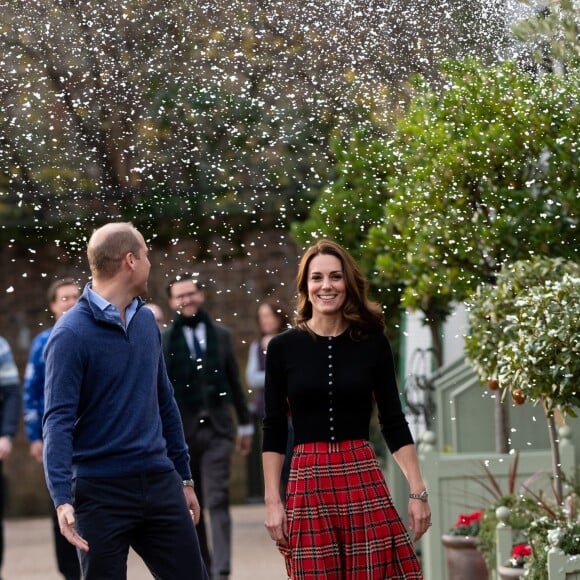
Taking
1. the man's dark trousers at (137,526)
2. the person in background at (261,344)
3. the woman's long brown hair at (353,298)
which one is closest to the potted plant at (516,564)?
the person in background at (261,344)

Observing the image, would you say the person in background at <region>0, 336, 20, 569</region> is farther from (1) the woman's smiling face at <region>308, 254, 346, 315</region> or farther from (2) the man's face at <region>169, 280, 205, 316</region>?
(1) the woman's smiling face at <region>308, 254, 346, 315</region>

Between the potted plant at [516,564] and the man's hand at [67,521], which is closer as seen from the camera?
the man's hand at [67,521]

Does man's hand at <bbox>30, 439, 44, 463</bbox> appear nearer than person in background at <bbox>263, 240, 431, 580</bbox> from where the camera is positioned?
No

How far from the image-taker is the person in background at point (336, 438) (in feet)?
10.1

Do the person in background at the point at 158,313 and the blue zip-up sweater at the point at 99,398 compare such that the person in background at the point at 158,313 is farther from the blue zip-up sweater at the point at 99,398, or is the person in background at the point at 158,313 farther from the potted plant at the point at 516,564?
the blue zip-up sweater at the point at 99,398

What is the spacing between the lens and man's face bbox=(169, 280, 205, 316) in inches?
207

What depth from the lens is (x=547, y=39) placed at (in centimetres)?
493

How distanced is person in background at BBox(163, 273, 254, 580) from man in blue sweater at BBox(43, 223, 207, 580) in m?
2.13

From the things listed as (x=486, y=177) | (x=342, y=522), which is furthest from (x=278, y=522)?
(x=486, y=177)

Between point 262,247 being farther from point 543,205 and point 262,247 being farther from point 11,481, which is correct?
point 11,481

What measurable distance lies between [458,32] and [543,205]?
0.75 meters

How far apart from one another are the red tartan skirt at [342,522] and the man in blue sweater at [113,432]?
24cm

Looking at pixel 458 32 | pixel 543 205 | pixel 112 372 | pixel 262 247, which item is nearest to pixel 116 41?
pixel 262 247

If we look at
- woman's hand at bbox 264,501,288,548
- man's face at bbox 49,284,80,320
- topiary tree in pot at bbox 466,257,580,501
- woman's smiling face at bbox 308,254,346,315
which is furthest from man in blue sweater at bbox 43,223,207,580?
man's face at bbox 49,284,80,320
